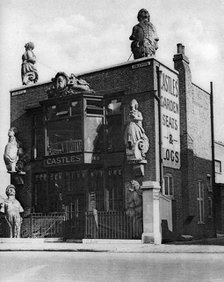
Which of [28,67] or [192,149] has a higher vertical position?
[28,67]

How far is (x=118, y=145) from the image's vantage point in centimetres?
2380

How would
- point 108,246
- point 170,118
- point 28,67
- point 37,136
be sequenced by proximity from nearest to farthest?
point 108,246 < point 170,118 < point 37,136 < point 28,67

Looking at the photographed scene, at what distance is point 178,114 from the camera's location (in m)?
24.9

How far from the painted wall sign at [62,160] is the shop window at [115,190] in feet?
5.14

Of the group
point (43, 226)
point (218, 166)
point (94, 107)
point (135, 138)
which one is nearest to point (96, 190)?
point (43, 226)

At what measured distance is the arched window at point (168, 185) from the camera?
23.5m

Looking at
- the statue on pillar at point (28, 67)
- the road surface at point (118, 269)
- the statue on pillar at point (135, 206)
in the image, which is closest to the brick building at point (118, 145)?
the statue on pillar at point (135, 206)

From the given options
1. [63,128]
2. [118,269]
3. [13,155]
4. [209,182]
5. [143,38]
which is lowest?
[118,269]

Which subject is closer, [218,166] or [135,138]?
[135,138]

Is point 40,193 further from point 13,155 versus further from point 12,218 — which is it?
point 12,218

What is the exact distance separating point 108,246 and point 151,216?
2337 mm

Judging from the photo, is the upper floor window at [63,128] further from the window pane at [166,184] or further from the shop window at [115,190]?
the window pane at [166,184]

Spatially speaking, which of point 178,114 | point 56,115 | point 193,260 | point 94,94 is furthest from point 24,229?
point 193,260

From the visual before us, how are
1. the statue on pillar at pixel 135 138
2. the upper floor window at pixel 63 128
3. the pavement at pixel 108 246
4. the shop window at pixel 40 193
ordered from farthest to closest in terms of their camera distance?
1. the shop window at pixel 40 193
2. the upper floor window at pixel 63 128
3. the statue on pillar at pixel 135 138
4. the pavement at pixel 108 246
